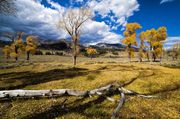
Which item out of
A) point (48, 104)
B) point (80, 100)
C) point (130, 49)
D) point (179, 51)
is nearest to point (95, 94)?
point (80, 100)

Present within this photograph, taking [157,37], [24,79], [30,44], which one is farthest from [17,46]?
[24,79]

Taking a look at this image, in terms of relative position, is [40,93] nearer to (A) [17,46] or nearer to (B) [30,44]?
(A) [17,46]

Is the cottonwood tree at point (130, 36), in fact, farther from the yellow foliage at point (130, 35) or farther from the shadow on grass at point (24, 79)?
the shadow on grass at point (24, 79)

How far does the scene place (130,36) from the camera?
7044cm

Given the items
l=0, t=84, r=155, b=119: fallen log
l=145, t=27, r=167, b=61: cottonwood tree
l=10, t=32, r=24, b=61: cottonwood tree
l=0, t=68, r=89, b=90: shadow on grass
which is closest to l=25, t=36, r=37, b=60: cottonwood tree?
l=10, t=32, r=24, b=61: cottonwood tree

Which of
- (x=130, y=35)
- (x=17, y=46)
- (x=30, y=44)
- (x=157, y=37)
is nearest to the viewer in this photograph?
(x=130, y=35)

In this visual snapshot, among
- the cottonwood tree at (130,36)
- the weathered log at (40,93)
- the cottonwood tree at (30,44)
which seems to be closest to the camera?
the weathered log at (40,93)

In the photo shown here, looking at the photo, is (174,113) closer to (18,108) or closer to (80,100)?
(80,100)

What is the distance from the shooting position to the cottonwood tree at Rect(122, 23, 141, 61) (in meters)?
68.9

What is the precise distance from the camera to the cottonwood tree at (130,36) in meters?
68.9

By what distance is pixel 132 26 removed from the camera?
69750mm

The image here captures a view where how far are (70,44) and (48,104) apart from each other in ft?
112

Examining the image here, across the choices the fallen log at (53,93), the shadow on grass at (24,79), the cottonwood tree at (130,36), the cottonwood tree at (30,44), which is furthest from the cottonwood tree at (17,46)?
the fallen log at (53,93)

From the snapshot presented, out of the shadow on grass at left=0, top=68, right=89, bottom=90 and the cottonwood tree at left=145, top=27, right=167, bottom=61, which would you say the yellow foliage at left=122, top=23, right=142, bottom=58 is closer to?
the cottonwood tree at left=145, top=27, right=167, bottom=61
